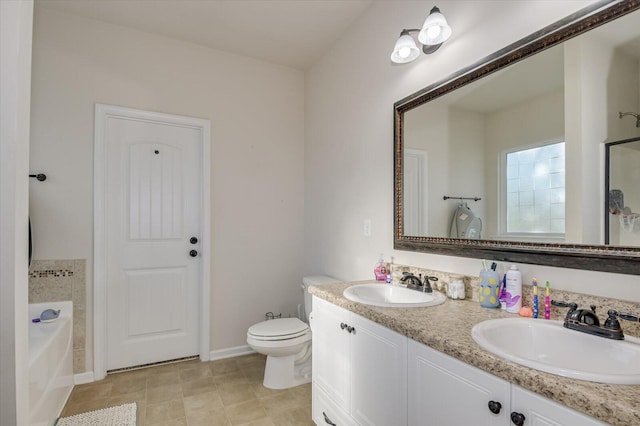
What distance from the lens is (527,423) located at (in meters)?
0.82

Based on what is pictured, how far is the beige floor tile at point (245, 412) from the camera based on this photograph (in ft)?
6.57

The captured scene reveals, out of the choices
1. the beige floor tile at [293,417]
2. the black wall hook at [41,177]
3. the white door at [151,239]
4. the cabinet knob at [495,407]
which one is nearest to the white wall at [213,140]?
the black wall hook at [41,177]

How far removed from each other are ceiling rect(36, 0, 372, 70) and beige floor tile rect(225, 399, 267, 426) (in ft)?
8.88

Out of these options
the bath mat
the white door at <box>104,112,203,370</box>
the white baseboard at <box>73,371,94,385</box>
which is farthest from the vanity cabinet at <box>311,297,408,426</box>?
the white baseboard at <box>73,371,94,385</box>

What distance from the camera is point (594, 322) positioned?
1032 mm

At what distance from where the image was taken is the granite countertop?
2.20 feet

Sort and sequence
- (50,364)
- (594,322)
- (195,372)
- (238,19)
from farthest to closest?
(195,372) → (238,19) → (50,364) → (594,322)

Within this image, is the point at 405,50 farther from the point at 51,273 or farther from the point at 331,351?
the point at 51,273

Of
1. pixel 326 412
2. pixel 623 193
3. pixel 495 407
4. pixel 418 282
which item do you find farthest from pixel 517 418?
pixel 326 412

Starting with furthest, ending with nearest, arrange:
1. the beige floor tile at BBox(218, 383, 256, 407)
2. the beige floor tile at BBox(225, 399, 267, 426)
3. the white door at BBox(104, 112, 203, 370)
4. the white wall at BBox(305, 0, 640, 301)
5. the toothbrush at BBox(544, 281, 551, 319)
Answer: the white door at BBox(104, 112, 203, 370)
the beige floor tile at BBox(218, 383, 256, 407)
the beige floor tile at BBox(225, 399, 267, 426)
the white wall at BBox(305, 0, 640, 301)
the toothbrush at BBox(544, 281, 551, 319)

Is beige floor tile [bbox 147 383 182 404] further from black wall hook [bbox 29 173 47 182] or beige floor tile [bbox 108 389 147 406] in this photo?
black wall hook [bbox 29 173 47 182]

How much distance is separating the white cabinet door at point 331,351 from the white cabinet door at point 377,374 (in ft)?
0.21

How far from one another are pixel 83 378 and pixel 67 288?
673 millimetres

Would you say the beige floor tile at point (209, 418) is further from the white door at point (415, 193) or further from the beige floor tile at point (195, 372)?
the white door at point (415, 193)
